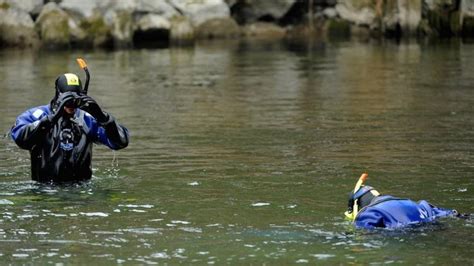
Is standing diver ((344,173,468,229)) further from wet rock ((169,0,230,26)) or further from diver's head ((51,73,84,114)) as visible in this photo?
wet rock ((169,0,230,26))

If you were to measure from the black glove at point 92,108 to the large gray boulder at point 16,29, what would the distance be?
2703cm

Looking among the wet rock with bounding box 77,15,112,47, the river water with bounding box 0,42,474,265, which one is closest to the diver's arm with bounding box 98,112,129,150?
the river water with bounding box 0,42,474,265

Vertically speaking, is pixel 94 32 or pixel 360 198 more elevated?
pixel 360 198

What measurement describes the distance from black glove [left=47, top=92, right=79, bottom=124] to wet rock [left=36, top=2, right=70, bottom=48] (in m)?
26.9

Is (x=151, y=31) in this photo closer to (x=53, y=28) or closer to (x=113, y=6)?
(x=113, y=6)

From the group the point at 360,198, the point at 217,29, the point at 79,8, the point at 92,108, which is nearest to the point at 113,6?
the point at 79,8

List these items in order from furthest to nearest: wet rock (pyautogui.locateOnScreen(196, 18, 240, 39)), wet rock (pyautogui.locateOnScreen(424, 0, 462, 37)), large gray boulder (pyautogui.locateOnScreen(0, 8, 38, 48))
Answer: wet rock (pyautogui.locateOnScreen(196, 18, 240, 39))
wet rock (pyautogui.locateOnScreen(424, 0, 462, 37))
large gray boulder (pyautogui.locateOnScreen(0, 8, 38, 48))

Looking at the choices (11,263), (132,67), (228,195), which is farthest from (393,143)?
(132,67)

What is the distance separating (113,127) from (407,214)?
3527 millimetres

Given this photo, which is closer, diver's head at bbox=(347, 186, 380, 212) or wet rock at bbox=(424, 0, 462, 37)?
diver's head at bbox=(347, 186, 380, 212)

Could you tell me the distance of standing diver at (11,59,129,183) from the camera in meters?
10.6

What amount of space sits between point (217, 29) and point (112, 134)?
1318 inches

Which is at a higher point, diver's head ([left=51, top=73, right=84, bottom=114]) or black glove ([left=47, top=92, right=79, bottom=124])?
diver's head ([left=51, top=73, right=84, bottom=114])

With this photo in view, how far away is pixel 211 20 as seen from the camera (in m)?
43.7
